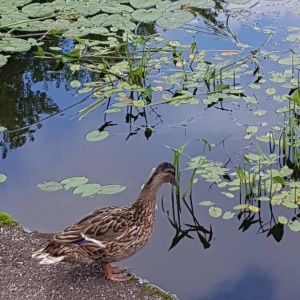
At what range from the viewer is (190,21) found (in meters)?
7.63

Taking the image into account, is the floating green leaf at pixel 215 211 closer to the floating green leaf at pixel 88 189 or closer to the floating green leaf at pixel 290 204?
the floating green leaf at pixel 290 204

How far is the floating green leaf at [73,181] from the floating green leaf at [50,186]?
4 cm

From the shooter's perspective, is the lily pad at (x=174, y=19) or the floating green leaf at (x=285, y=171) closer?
the floating green leaf at (x=285, y=171)

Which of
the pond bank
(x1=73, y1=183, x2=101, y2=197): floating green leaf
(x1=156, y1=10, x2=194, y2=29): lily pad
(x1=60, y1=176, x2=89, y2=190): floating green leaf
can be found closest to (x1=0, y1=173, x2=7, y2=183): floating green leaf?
(x1=60, y1=176, x2=89, y2=190): floating green leaf

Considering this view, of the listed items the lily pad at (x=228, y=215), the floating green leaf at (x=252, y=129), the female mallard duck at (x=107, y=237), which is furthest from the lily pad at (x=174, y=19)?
the female mallard duck at (x=107, y=237)

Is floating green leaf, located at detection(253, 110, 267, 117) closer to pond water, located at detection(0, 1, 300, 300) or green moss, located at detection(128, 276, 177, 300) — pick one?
pond water, located at detection(0, 1, 300, 300)

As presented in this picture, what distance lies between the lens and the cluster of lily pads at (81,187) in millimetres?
4836

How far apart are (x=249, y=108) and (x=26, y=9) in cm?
338

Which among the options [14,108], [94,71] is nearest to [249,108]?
[94,71]

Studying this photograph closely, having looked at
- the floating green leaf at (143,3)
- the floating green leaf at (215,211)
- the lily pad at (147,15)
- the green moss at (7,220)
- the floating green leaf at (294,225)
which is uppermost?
the floating green leaf at (143,3)

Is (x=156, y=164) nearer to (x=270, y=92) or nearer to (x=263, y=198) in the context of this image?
(x=263, y=198)

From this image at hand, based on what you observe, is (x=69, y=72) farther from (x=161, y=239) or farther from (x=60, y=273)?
(x=60, y=273)

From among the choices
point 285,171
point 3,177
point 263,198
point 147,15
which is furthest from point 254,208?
point 147,15

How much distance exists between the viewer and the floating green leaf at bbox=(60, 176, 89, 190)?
4.96m
